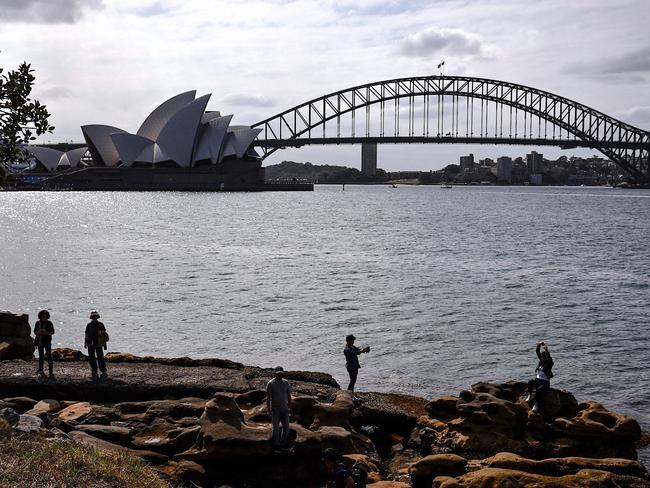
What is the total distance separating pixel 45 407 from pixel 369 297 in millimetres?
20359

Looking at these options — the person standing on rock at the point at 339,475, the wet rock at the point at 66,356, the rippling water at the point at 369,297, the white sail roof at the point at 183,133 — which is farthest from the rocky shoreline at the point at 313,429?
the white sail roof at the point at 183,133

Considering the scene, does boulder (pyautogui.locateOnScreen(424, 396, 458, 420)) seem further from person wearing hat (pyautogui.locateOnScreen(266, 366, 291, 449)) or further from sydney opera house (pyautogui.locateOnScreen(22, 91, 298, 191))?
sydney opera house (pyautogui.locateOnScreen(22, 91, 298, 191))

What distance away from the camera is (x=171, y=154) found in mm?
137000

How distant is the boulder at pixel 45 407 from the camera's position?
11.7 metres

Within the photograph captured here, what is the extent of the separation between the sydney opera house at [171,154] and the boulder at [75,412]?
118 m

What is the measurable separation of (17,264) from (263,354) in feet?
86.3

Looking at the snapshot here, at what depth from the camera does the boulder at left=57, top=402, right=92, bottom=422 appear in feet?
38.2

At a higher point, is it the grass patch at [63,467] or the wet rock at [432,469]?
the grass patch at [63,467]

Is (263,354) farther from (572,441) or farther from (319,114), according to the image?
(319,114)

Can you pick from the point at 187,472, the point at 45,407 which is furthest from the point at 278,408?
the point at 45,407

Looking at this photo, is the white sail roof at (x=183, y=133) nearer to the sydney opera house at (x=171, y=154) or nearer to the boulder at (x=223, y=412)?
the sydney opera house at (x=171, y=154)

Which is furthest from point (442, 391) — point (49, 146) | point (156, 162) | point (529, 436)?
point (49, 146)

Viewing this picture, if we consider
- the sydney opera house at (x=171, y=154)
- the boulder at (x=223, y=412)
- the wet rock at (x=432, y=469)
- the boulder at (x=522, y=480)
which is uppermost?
the sydney opera house at (x=171, y=154)

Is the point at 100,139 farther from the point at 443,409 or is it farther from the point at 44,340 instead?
the point at 443,409
